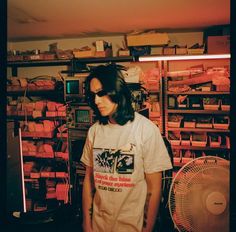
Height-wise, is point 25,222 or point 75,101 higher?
point 75,101

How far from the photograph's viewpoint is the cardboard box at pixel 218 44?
4.27m

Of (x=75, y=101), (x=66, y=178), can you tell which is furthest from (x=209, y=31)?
(x=66, y=178)

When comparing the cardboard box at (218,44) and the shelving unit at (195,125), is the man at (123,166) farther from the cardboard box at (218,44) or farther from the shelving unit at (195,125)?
the cardboard box at (218,44)

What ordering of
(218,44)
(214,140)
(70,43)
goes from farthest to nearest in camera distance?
1. (70,43)
2. (214,140)
3. (218,44)

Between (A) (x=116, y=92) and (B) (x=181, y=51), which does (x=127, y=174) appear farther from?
(B) (x=181, y=51)

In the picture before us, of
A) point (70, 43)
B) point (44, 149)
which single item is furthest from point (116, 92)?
point (70, 43)

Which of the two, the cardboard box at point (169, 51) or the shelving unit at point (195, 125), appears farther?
the cardboard box at point (169, 51)

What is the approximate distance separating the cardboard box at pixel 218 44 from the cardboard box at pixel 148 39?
0.69 metres

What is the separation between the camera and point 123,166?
5.69ft

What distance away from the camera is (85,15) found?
379cm

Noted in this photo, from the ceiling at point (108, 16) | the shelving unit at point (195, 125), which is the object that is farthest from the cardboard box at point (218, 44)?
the ceiling at point (108, 16)

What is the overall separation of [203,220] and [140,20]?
3.14 m

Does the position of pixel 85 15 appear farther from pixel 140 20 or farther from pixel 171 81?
pixel 171 81

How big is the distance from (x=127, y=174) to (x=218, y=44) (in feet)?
11.0
